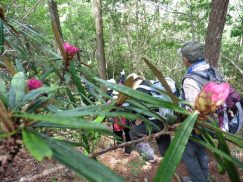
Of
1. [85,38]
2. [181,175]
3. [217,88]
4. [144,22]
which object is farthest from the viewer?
[85,38]

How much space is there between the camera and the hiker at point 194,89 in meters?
2.50

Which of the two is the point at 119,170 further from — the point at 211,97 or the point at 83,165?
the point at 83,165

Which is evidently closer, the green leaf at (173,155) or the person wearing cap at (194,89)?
the green leaf at (173,155)

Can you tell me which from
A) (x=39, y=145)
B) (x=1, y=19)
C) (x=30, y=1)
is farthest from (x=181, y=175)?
(x=30, y=1)

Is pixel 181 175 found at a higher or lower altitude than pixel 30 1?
lower

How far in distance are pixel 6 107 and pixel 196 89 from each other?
6.53 ft

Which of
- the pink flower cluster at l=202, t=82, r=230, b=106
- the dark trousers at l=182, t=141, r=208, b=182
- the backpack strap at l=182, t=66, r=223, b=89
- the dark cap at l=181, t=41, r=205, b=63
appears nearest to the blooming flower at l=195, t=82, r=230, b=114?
the pink flower cluster at l=202, t=82, r=230, b=106

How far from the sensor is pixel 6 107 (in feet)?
2.07

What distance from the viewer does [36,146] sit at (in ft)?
1.68

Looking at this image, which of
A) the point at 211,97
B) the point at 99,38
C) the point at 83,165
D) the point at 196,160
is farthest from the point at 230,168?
the point at 99,38

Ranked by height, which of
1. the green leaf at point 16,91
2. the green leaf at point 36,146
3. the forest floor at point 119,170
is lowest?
the forest floor at point 119,170

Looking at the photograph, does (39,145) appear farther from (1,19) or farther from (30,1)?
(30,1)

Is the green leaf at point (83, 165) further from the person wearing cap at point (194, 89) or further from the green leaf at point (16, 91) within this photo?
the person wearing cap at point (194, 89)

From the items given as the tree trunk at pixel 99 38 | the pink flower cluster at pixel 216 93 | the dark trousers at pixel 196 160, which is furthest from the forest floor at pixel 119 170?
the tree trunk at pixel 99 38
